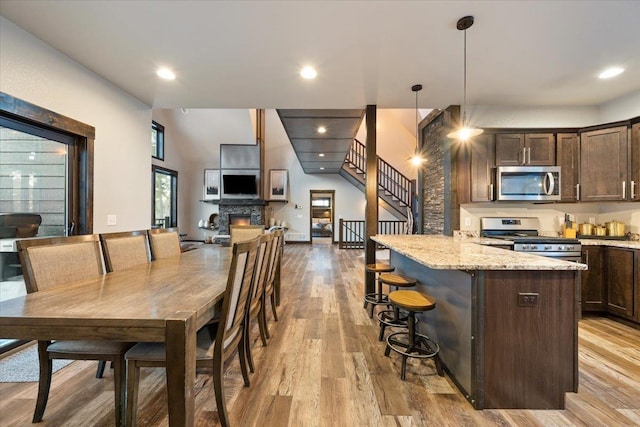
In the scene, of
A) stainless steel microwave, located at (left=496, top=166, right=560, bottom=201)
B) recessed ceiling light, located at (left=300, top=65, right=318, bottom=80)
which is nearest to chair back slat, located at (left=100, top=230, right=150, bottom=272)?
recessed ceiling light, located at (left=300, top=65, right=318, bottom=80)

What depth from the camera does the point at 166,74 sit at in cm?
293

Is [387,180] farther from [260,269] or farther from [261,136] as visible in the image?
[260,269]

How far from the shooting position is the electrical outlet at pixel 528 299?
1639 mm

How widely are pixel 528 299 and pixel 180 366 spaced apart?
1.92 metres

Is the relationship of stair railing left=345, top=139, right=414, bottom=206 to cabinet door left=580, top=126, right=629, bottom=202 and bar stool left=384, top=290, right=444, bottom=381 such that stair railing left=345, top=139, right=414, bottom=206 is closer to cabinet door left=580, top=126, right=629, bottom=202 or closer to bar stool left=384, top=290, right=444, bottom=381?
cabinet door left=580, top=126, right=629, bottom=202

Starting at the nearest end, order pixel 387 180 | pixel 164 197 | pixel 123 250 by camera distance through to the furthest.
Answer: pixel 123 250 → pixel 164 197 → pixel 387 180

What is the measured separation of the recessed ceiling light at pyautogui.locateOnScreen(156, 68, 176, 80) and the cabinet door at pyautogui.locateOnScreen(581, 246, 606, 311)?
196 inches

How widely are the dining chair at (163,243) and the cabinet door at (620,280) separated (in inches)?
187

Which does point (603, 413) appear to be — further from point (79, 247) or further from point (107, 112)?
point (107, 112)

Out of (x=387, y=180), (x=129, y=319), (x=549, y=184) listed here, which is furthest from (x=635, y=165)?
(x=387, y=180)

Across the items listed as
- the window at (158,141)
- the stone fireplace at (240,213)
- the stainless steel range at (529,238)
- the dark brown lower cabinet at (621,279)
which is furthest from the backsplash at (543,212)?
the window at (158,141)

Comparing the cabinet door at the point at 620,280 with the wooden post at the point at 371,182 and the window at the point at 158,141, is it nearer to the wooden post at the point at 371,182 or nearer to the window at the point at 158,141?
the wooden post at the point at 371,182

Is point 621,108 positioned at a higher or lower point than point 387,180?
higher

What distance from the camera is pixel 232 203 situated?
9.23 meters
